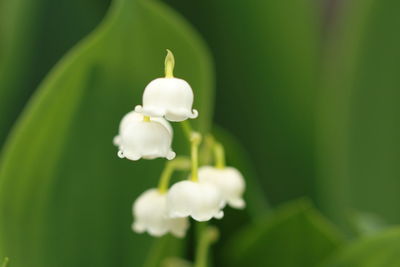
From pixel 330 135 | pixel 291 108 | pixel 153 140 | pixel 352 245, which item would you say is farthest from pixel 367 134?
pixel 153 140

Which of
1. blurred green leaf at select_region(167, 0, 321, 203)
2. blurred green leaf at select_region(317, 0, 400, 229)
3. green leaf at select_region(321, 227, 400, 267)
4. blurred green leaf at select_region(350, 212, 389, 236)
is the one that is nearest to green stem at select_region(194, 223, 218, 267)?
green leaf at select_region(321, 227, 400, 267)

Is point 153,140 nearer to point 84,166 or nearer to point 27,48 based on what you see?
point 84,166

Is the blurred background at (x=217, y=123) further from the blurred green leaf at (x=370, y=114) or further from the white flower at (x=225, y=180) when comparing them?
the white flower at (x=225, y=180)

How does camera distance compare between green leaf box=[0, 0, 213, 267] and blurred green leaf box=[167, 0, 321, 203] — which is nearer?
green leaf box=[0, 0, 213, 267]

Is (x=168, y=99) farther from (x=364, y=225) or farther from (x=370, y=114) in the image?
(x=370, y=114)

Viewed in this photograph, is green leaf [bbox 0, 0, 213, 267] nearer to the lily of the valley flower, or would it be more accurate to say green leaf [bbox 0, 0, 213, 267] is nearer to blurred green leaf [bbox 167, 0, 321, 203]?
the lily of the valley flower

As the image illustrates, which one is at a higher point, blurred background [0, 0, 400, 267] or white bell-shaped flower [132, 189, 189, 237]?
blurred background [0, 0, 400, 267]
